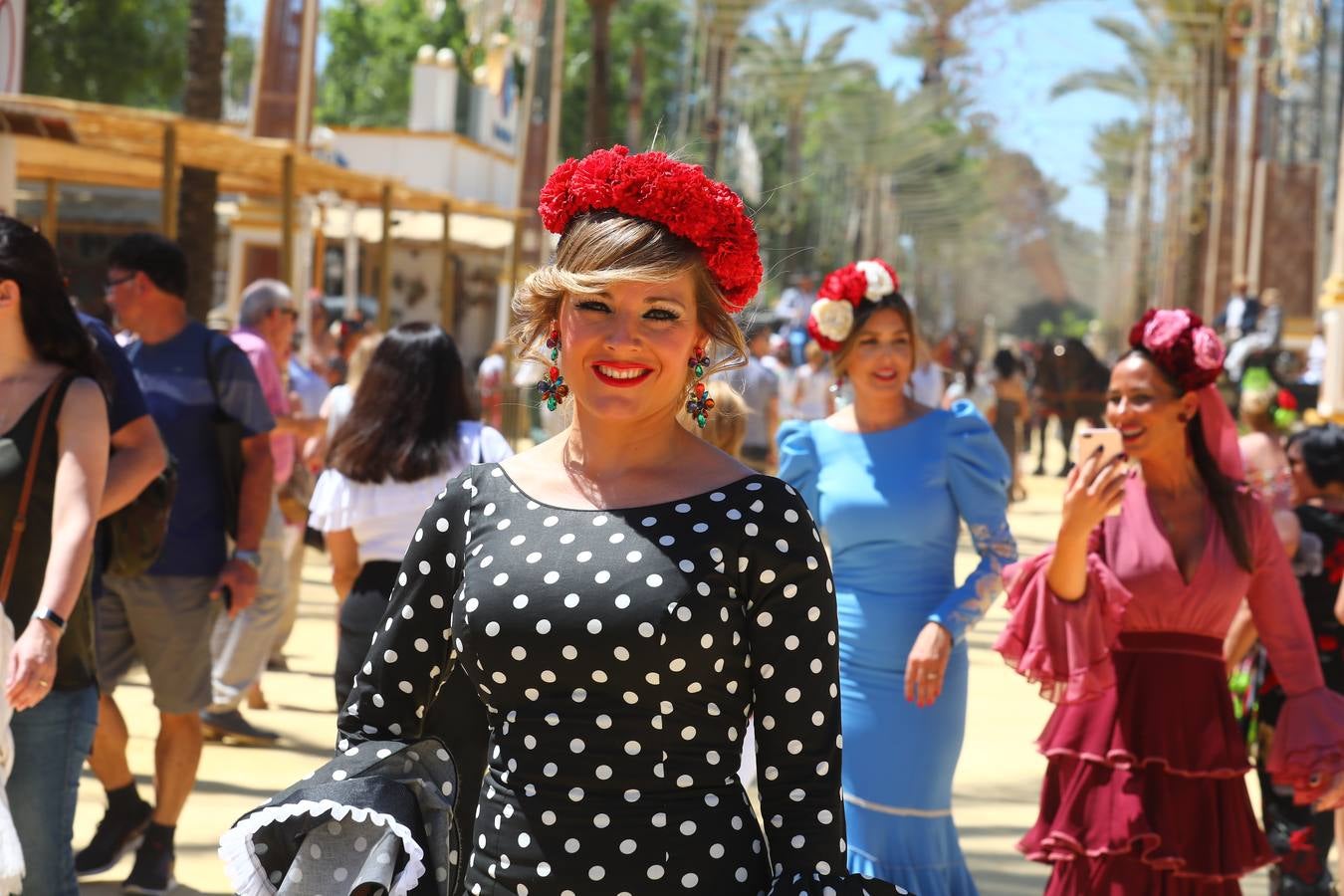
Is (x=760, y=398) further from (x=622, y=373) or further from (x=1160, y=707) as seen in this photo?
(x=622, y=373)

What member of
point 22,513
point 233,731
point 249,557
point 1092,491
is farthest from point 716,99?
point 22,513

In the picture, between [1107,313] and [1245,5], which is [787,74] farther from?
[1107,313]

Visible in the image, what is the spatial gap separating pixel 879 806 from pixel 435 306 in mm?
36649

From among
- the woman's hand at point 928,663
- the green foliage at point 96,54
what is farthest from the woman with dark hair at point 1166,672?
the green foliage at point 96,54

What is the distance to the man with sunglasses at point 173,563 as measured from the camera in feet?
20.4

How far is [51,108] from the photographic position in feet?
29.2

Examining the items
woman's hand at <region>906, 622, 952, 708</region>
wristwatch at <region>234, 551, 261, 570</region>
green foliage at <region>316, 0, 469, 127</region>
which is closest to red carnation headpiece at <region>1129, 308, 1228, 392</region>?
woman's hand at <region>906, 622, 952, 708</region>

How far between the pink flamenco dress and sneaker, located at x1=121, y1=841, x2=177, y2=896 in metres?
3.03

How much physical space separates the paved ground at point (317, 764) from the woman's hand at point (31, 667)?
229 cm

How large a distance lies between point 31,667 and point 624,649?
2.02 meters

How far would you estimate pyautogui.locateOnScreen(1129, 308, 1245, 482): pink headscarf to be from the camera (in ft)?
16.3

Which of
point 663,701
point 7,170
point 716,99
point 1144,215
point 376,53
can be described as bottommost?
point 663,701

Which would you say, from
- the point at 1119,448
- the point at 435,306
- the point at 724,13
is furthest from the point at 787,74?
the point at 1119,448

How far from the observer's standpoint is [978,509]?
5641mm
